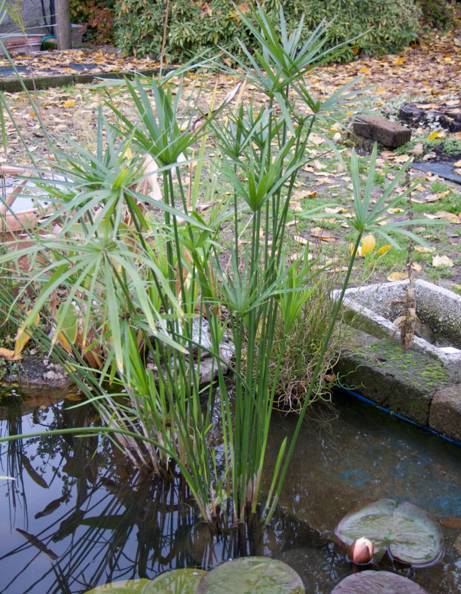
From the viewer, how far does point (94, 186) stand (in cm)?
178

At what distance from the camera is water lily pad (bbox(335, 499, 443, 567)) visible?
2348mm

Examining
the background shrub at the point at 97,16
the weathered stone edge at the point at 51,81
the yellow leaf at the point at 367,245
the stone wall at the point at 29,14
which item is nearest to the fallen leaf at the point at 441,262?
the yellow leaf at the point at 367,245

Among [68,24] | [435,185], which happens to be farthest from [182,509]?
[68,24]

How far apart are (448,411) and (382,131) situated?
406 cm

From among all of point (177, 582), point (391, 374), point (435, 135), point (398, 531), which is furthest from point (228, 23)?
point (177, 582)

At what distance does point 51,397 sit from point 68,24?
9.75 m

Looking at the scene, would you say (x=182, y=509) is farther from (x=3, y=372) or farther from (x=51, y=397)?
(x=3, y=372)

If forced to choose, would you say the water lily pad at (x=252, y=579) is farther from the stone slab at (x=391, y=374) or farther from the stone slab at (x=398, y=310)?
the stone slab at (x=398, y=310)

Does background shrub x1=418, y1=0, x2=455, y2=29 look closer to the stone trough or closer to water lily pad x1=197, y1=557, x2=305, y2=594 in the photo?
the stone trough

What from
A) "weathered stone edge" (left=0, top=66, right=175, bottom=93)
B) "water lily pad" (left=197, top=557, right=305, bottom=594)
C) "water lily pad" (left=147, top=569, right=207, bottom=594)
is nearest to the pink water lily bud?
"water lily pad" (left=197, top=557, right=305, bottom=594)

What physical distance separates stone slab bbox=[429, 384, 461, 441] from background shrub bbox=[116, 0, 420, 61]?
25.7 ft

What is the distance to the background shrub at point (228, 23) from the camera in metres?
10.1

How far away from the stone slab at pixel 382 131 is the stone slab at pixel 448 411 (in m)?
3.85

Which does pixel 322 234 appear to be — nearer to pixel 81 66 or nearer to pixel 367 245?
pixel 367 245
